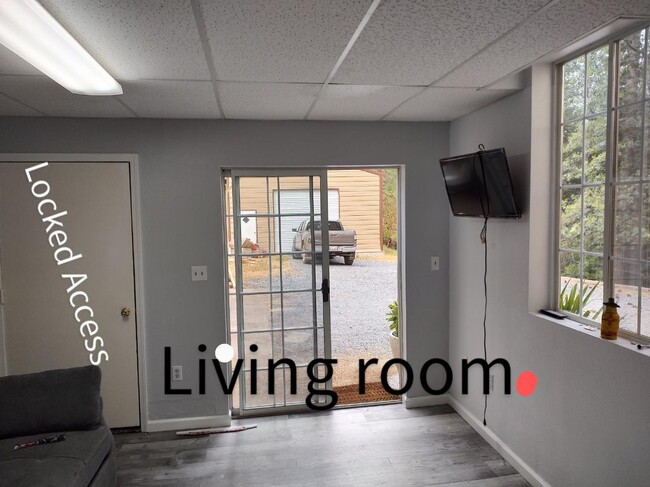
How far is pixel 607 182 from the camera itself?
2049 millimetres

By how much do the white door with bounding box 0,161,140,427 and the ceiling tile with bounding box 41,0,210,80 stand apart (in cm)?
128

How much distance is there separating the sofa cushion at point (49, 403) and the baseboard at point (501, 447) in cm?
250

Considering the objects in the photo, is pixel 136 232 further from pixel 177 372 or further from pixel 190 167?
pixel 177 372

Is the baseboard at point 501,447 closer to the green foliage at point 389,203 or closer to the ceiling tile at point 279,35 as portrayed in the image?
the ceiling tile at point 279,35

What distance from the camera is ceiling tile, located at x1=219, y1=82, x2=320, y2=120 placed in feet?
7.86

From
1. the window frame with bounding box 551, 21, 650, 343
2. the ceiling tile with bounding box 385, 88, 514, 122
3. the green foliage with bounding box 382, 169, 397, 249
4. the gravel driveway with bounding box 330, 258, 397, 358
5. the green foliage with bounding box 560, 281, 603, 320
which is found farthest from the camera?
the green foliage with bounding box 382, 169, 397, 249

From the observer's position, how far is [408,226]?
349cm

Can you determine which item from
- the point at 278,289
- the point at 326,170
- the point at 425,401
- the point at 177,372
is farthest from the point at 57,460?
the point at 425,401

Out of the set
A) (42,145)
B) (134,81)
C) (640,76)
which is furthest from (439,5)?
(42,145)

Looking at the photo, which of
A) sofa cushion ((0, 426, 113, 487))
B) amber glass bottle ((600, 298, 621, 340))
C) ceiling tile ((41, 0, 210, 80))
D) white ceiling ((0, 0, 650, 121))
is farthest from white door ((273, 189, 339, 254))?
amber glass bottle ((600, 298, 621, 340))

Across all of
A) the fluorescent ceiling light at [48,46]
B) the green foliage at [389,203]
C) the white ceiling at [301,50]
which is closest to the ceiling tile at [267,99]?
the white ceiling at [301,50]

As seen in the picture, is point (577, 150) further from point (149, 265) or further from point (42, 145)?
point (42, 145)

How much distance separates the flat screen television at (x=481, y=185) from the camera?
8.16ft

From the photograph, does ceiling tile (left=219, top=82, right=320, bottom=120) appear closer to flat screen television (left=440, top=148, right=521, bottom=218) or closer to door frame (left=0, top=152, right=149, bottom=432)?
door frame (left=0, top=152, right=149, bottom=432)
